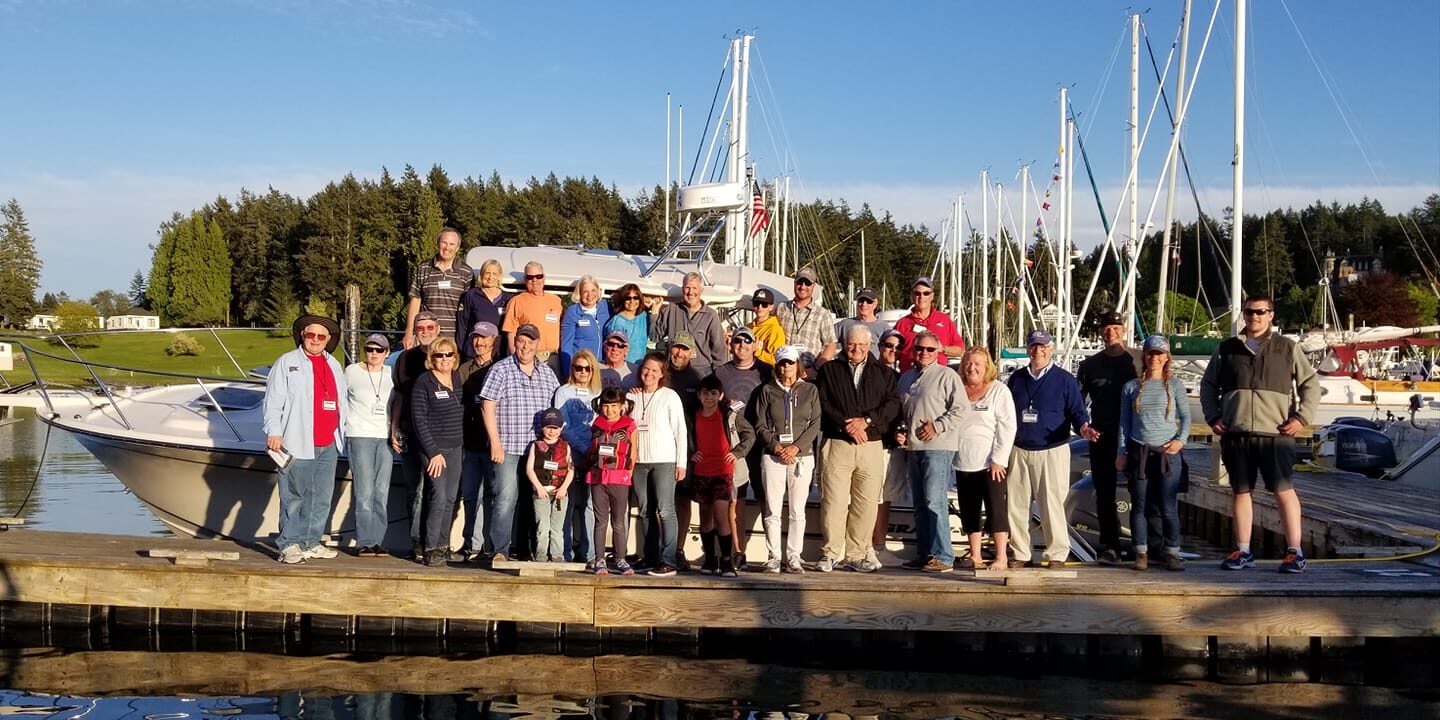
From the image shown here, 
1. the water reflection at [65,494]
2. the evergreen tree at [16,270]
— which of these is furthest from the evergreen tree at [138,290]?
the water reflection at [65,494]

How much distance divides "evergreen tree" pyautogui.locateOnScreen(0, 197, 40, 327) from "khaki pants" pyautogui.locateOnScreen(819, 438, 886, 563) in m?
58.2

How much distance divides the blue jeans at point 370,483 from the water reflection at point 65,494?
14.6 feet

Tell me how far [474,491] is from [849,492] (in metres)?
2.68

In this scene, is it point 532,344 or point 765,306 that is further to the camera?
point 765,306

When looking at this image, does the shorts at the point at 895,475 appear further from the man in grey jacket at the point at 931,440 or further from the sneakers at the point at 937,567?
the sneakers at the point at 937,567

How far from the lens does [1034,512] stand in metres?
8.78

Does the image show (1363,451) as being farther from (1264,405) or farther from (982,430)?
(982,430)

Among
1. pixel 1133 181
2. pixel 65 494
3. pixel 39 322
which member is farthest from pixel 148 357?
pixel 1133 181

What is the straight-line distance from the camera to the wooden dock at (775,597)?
282 inches

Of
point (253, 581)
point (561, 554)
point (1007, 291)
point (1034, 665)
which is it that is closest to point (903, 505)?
point (1034, 665)

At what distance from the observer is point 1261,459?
24.6ft

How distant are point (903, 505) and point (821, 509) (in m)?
0.78

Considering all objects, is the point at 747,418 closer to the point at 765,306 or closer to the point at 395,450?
the point at 765,306

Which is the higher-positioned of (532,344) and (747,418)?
(532,344)
